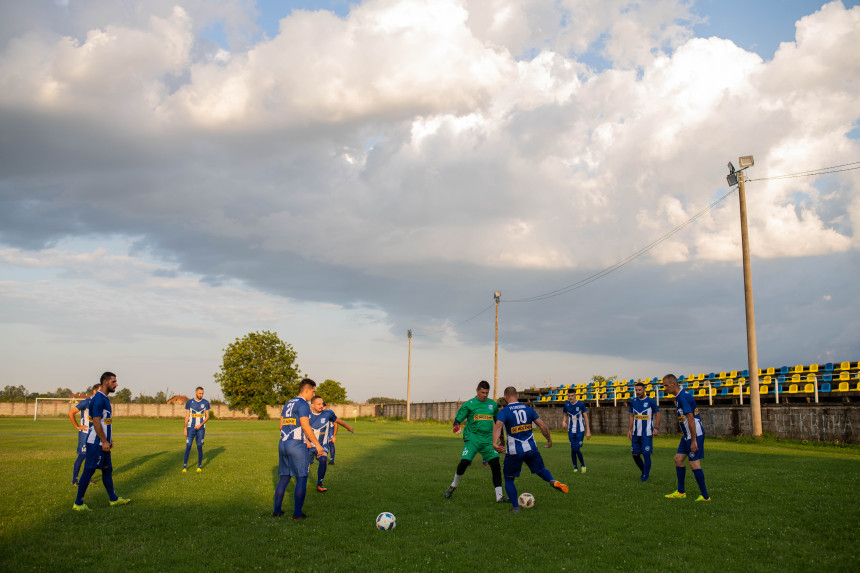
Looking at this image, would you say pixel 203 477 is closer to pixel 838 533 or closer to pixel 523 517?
pixel 523 517

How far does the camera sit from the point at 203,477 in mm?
14930

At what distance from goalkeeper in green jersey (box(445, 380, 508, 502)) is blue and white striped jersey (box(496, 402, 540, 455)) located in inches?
26.4

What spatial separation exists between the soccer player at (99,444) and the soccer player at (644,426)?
461 inches

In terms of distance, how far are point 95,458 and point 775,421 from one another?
28.4 meters

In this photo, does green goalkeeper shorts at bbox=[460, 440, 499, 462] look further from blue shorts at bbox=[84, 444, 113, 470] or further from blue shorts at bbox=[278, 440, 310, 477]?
blue shorts at bbox=[84, 444, 113, 470]

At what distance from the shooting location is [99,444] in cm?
1067

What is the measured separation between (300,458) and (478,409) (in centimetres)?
375

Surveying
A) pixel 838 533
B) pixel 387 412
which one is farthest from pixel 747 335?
pixel 387 412

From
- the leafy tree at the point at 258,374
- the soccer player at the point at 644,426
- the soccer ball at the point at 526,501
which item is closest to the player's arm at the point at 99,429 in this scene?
the soccer ball at the point at 526,501

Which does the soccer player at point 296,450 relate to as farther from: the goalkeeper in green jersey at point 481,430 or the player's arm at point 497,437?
the player's arm at point 497,437

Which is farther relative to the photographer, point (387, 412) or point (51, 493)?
point (387, 412)

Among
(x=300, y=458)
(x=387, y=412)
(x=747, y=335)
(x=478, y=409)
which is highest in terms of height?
(x=747, y=335)

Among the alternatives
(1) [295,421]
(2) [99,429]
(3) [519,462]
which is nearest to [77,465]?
(2) [99,429]

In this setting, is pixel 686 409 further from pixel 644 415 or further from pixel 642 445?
pixel 642 445
